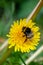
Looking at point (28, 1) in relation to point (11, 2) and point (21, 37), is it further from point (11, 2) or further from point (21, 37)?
point (21, 37)

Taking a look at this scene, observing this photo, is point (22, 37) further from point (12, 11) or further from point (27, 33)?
point (12, 11)

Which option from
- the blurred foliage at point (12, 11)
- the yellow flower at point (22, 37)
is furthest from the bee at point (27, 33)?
the blurred foliage at point (12, 11)

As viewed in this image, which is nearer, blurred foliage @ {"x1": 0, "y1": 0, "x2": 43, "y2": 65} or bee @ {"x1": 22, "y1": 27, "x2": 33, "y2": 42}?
bee @ {"x1": 22, "y1": 27, "x2": 33, "y2": 42}

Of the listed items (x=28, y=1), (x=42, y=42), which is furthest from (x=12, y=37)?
(x=28, y=1)

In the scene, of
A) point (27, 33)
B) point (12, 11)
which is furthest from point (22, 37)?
point (12, 11)

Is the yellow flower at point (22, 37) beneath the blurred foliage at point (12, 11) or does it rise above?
beneath

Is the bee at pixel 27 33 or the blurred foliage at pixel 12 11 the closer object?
the bee at pixel 27 33

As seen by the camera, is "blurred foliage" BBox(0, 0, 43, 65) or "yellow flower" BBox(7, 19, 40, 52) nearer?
"yellow flower" BBox(7, 19, 40, 52)

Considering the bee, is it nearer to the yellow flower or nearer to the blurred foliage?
the yellow flower

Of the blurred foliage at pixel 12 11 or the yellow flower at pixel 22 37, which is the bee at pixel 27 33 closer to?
the yellow flower at pixel 22 37

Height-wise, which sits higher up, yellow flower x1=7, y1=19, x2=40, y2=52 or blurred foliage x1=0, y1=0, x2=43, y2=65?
blurred foliage x1=0, y1=0, x2=43, y2=65

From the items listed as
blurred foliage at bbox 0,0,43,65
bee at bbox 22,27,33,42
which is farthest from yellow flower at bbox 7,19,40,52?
blurred foliage at bbox 0,0,43,65
